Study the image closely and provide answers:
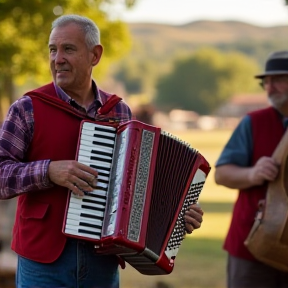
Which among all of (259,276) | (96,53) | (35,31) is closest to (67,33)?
(96,53)

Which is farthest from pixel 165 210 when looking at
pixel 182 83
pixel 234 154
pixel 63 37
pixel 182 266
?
pixel 182 83

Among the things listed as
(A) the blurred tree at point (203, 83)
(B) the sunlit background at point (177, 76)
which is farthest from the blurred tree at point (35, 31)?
(A) the blurred tree at point (203, 83)

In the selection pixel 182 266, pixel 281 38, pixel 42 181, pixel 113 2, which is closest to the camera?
pixel 42 181

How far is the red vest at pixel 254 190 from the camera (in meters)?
5.59

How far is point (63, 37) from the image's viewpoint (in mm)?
4113

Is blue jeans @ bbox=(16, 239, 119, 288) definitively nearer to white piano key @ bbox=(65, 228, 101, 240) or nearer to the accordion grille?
white piano key @ bbox=(65, 228, 101, 240)

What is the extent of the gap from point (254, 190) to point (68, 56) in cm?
189

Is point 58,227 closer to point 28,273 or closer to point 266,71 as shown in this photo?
point 28,273

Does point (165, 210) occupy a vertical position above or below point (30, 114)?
below

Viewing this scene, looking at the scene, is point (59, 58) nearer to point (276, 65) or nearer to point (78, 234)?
point (78, 234)

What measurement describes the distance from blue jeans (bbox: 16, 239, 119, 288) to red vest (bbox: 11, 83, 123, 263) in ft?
0.12

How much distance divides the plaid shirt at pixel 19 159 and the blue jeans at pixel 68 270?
1.00 feet

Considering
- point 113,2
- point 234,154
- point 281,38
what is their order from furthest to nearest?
point 281,38
point 113,2
point 234,154

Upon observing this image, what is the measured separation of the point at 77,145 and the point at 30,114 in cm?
26
